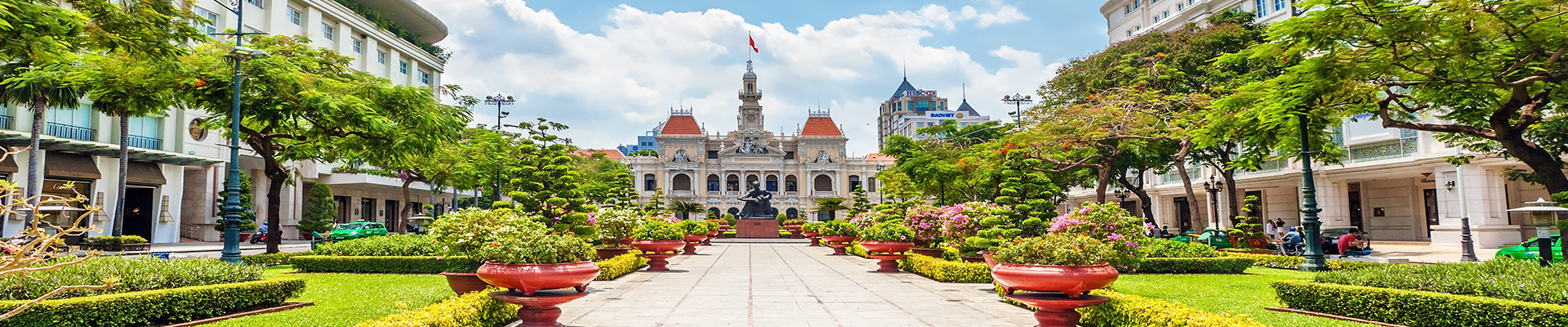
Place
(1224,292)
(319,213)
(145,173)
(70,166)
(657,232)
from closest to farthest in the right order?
(1224,292)
(657,232)
(70,166)
(145,173)
(319,213)

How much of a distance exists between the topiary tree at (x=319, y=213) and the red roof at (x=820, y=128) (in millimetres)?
55913

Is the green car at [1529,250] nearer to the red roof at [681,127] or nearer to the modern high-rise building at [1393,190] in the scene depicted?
the modern high-rise building at [1393,190]

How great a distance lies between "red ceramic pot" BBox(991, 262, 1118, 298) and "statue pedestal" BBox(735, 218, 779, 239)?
3566 centimetres

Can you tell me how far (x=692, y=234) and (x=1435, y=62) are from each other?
820 inches

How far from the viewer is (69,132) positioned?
2786 centimetres

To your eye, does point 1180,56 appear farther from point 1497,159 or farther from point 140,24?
point 140,24

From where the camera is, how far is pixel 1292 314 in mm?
8672

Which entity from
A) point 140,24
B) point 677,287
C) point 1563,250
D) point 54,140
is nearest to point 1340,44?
point 1563,250

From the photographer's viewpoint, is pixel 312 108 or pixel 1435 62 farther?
pixel 312 108

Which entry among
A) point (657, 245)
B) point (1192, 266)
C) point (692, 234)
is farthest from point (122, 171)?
point (1192, 266)

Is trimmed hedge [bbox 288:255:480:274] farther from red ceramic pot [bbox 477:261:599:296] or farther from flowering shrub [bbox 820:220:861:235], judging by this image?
flowering shrub [bbox 820:220:861:235]

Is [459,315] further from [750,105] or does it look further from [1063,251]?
[750,105]

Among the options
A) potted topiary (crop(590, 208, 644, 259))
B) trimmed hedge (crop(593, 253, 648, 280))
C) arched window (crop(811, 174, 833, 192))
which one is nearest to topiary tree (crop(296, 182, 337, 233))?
potted topiary (crop(590, 208, 644, 259))

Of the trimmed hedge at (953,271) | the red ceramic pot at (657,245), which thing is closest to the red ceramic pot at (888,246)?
the trimmed hedge at (953,271)
